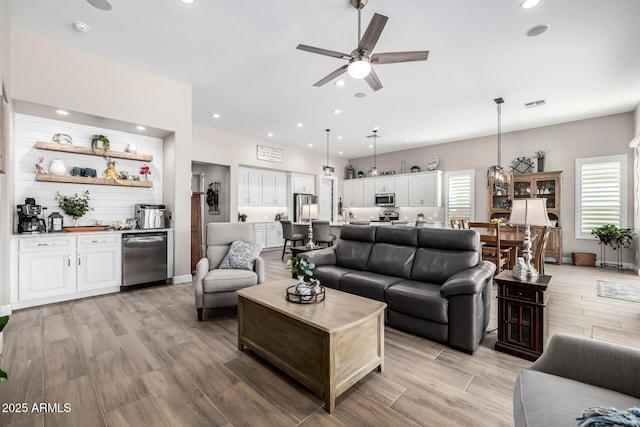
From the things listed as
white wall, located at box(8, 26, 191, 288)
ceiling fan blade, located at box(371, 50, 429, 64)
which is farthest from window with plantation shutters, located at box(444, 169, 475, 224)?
white wall, located at box(8, 26, 191, 288)

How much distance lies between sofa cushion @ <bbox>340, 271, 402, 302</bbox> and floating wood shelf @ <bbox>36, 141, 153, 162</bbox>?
12.6 feet

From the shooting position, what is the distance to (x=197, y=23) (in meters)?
3.07

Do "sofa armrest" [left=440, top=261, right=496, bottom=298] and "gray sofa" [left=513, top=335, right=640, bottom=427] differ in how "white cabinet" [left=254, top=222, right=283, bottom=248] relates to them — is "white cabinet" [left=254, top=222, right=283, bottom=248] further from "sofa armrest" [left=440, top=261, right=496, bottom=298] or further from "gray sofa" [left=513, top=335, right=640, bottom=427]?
"gray sofa" [left=513, top=335, right=640, bottom=427]

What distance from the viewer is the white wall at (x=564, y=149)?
586 centimetres

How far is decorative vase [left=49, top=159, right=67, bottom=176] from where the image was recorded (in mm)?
3898

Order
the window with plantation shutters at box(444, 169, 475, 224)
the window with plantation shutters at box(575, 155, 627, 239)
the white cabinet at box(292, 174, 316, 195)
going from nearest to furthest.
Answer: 1. the window with plantation shutters at box(575, 155, 627, 239)
2. the window with plantation shutters at box(444, 169, 475, 224)
3. the white cabinet at box(292, 174, 316, 195)

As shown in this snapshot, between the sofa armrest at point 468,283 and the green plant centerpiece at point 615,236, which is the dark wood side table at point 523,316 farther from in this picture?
the green plant centerpiece at point 615,236

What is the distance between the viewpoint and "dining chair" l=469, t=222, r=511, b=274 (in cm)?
427

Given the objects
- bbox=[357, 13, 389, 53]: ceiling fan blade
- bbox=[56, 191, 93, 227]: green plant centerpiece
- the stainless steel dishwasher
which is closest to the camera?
bbox=[357, 13, 389, 53]: ceiling fan blade

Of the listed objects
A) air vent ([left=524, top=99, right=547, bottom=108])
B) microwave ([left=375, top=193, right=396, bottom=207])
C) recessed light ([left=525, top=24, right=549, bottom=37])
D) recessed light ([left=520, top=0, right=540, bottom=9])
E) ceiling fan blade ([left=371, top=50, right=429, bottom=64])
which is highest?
air vent ([left=524, top=99, right=547, bottom=108])

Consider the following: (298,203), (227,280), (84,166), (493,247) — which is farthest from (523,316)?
(298,203)

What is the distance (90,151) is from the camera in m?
4.19

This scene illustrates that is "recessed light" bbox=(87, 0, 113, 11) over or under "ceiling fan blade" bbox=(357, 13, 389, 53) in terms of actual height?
over

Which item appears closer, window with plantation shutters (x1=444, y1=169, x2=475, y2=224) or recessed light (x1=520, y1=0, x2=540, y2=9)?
recessed light (x1=520, y1=0, x2=540, y2=9)
